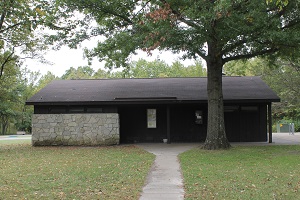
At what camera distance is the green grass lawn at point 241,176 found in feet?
22.9

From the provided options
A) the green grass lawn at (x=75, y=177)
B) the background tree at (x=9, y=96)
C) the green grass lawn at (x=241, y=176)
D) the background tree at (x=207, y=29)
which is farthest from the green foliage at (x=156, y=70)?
the green grass lawn at (x=75, y=177)

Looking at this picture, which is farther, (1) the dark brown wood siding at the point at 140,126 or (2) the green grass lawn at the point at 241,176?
(1) the dark brown wood siding at the point at 140,126

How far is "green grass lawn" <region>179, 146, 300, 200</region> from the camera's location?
6979 millimetres

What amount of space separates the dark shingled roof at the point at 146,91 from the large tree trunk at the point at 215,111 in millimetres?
2719

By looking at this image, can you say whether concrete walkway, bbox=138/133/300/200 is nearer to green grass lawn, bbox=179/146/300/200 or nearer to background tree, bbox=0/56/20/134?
green grass lawn, bbox=179/146/300/200

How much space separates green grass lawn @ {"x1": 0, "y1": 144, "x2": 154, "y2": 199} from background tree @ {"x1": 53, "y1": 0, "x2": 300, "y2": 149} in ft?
14.6

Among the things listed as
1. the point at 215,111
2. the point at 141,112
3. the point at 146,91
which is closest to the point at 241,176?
the point at 215,111

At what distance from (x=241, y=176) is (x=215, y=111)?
670cm

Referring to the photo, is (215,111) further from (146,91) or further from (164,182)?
(164,182)

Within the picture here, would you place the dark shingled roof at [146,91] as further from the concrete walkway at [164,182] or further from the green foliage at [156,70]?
the green foliage at [156,70]

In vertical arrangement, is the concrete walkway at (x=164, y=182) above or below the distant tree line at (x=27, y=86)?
below

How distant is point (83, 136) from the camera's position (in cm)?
1839

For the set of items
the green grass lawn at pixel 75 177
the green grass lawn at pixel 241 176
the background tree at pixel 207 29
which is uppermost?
the background tree at pixel 207 29

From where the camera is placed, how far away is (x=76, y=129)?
725 inches
